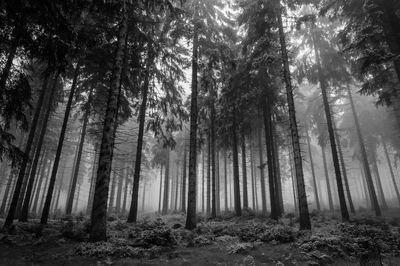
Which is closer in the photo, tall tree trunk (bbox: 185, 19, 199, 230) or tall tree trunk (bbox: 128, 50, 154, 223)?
tall tree trunk (bbox: 185, 19, 199, 230)

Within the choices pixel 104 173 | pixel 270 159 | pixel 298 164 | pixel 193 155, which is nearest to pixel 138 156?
pixel 193 155

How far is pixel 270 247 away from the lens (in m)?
8.45

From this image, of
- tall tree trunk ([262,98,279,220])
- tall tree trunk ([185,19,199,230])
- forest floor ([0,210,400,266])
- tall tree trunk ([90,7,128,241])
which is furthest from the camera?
tall tree trunk ([262,98,279,220])

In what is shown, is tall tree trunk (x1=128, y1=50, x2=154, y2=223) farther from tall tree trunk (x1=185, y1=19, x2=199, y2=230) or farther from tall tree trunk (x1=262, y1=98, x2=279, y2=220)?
tall tree trunk (x1=262, y1=98, x2=279, y2=220)

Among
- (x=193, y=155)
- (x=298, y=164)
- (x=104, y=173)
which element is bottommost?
(x=104, y=173)

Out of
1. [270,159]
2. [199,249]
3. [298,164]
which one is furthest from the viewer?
[270,159]

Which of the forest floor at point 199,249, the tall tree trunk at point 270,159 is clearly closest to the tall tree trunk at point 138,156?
the forest floor at point 199,249

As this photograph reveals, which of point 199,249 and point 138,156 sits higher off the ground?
point 138,156

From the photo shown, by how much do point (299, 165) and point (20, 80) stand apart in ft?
38.3

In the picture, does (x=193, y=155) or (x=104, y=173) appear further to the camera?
(x=193, y=155)

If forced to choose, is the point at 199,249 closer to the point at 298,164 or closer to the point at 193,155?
the point at 193,155

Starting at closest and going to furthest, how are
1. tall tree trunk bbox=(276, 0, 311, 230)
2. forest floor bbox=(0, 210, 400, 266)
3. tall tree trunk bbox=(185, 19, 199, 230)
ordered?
forest floor bbox=(0, 210, 400, 266)
tall tree trunk bbox=(276, 0, 311, 230)
tall tree trunk bbox=(185, 19, 199, 230)

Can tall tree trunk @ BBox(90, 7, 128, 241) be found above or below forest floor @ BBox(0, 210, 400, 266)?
above

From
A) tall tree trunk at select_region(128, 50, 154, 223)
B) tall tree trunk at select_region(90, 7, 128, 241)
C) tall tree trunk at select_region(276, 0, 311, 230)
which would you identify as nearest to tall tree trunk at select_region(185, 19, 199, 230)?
tall tree trunk at select_region(128, 50, 154, 223)
